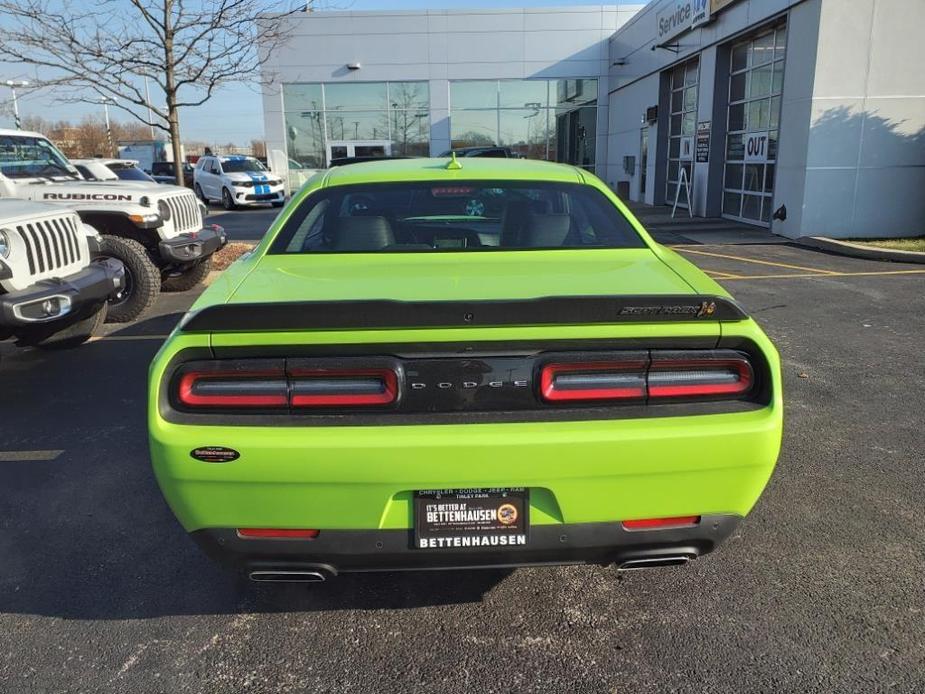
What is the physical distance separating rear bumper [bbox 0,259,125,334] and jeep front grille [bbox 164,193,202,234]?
217 cm

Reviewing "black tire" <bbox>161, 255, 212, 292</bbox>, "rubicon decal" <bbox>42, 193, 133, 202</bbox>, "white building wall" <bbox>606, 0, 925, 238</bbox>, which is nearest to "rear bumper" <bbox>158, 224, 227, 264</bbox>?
"black tire" <bbox>161, 255, 212, 292</bbox>

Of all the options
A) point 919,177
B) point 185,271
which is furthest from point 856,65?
point 185,271

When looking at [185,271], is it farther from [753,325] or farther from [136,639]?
[753,325]

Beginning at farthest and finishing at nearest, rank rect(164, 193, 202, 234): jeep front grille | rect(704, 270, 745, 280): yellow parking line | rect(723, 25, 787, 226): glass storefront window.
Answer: rect(723, 25, 787, 226): glass storefront window < rect(704, 270, 745, 280): yellow parking line < rect(164, 193, 202, 234): jeep front grille

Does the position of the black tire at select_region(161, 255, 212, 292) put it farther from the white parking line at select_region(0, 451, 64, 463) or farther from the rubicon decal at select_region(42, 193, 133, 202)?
the white parking line at select_region(0, 451, 64, 463)

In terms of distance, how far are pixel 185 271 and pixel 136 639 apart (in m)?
7.21

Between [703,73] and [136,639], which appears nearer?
[136,639]

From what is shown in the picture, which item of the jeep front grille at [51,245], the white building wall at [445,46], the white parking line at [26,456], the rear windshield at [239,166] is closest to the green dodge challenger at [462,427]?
the white parking line at [26,456]

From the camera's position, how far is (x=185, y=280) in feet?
30.7

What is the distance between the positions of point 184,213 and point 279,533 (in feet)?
23.1

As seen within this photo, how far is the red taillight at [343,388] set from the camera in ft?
7.27

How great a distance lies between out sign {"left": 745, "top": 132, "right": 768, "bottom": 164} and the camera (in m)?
15.4

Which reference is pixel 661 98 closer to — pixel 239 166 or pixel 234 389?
pixel 239 166

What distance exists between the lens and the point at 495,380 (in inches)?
87.8
